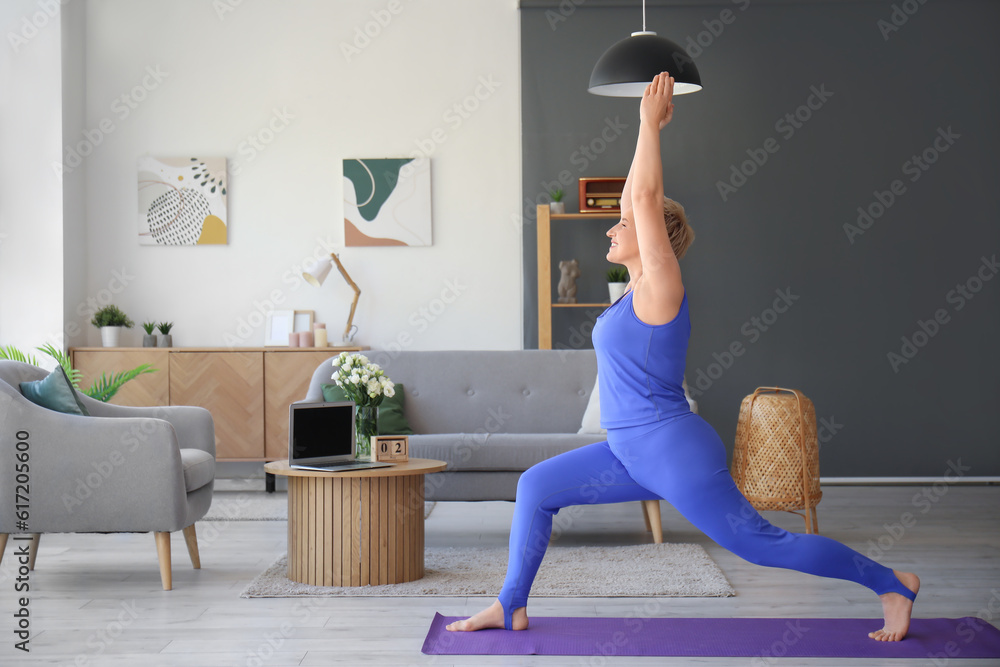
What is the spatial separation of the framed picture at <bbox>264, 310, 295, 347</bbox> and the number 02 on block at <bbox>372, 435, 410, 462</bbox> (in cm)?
275

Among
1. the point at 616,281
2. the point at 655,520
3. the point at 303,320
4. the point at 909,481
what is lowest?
the point at 909,481

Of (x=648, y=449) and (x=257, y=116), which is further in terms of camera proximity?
(x=257, y=116)

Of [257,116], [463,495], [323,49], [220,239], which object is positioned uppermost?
[323,49]

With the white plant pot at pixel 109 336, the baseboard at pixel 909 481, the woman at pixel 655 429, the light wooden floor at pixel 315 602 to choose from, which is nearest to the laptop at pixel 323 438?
the light wooden floor at pixel 315 602

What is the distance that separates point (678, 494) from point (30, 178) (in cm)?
527

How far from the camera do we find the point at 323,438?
12.4 feet

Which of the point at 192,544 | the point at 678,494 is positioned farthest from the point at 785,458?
the point at 192,544

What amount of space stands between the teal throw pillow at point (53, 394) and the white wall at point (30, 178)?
8.36 ft

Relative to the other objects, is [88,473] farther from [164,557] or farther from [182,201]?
[182,201]

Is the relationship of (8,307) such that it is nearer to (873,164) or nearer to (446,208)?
(446,208)

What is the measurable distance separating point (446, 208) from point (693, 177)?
1.70 m

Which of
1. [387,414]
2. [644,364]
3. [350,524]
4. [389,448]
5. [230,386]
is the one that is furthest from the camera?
[230,386]

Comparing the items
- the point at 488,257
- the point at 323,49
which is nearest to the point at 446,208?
the point at 488,257

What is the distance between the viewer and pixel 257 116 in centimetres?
656
